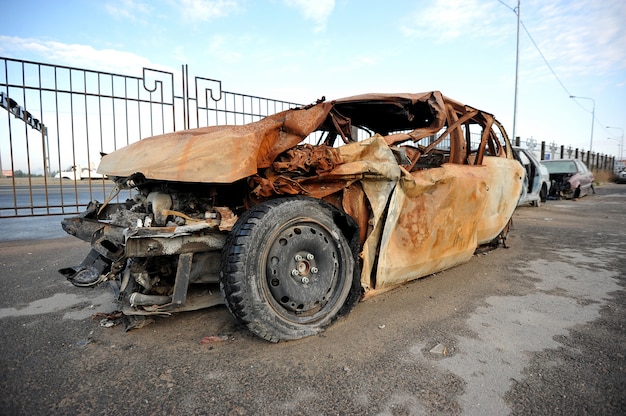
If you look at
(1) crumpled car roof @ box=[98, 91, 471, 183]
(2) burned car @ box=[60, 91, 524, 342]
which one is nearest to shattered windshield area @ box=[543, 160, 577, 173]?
(1) crumpled car roof @ box=[98, 91, 471, 183]

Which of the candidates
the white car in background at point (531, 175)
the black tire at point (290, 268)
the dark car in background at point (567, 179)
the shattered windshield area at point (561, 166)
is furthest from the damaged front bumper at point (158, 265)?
the shattered windshield area at point (561, 166)

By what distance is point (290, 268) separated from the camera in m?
2.27

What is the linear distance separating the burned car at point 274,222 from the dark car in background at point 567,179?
38.3ft

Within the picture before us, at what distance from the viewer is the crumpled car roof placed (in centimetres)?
222

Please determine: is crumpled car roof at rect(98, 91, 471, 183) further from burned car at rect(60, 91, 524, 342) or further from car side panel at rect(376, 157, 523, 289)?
car side panel at rect(376, 157, 523, 289)

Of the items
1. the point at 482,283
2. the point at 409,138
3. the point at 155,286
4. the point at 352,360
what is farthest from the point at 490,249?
the point at 155,286

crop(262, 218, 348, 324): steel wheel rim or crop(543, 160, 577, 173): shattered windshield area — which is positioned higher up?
crop(543, 160, 577, 173): shattered windshield area

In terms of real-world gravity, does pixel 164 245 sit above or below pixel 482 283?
above

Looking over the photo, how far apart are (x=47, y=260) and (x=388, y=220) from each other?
13.3ft

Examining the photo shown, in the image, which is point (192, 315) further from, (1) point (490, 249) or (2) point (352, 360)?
(1) point (490, 249)

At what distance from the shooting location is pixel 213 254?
7.55 feet

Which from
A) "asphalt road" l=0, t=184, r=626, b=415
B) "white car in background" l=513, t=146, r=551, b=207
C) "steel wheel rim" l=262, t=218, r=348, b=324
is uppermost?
"white car in background" l=513, t=146, r=551, b=207

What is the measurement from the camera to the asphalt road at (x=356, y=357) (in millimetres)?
1631

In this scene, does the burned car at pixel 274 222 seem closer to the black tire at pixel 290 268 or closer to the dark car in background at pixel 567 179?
the black tire at pixel 290 268
